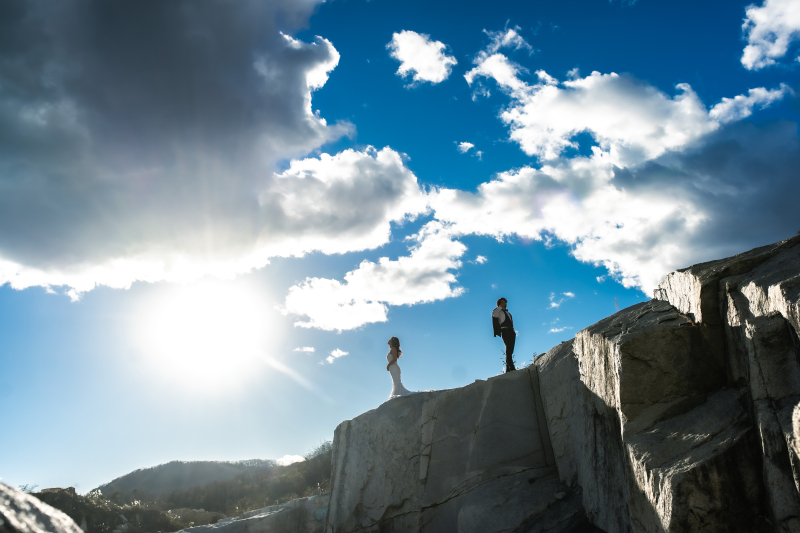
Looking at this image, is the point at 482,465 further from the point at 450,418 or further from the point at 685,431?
the point at 685,431

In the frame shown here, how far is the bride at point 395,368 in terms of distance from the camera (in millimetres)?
13328

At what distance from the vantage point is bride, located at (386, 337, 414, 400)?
43.7 ft

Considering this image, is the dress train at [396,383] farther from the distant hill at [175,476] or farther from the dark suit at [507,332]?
the distant hill at [175,476]

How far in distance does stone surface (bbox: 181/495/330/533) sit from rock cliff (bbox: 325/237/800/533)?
8.68 metres

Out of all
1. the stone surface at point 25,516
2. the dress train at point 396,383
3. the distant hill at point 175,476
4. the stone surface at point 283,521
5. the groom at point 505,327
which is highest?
the groom at point 505,327

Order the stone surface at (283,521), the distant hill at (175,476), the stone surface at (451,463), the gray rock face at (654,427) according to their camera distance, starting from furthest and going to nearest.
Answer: the distant hill at (175,476) → the stone surface at (283,521) → the stone surface at (451,463) → the gray rock face at (654,427)

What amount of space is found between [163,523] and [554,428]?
1889cm

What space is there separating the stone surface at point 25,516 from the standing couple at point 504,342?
37.4ft

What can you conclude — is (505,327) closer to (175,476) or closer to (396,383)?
(396,383)

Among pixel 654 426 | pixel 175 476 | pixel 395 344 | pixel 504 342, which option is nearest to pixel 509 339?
pixel 504 342

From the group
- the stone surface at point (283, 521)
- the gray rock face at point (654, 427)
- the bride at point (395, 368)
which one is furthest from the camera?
Result: the stone surface at point (283, 521)

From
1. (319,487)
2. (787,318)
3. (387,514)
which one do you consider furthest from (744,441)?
(319,487)

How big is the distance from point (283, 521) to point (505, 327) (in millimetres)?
12163

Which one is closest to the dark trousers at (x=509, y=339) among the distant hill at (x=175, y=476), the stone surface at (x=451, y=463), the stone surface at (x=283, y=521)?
the stone surface at (x=451, y=463)
